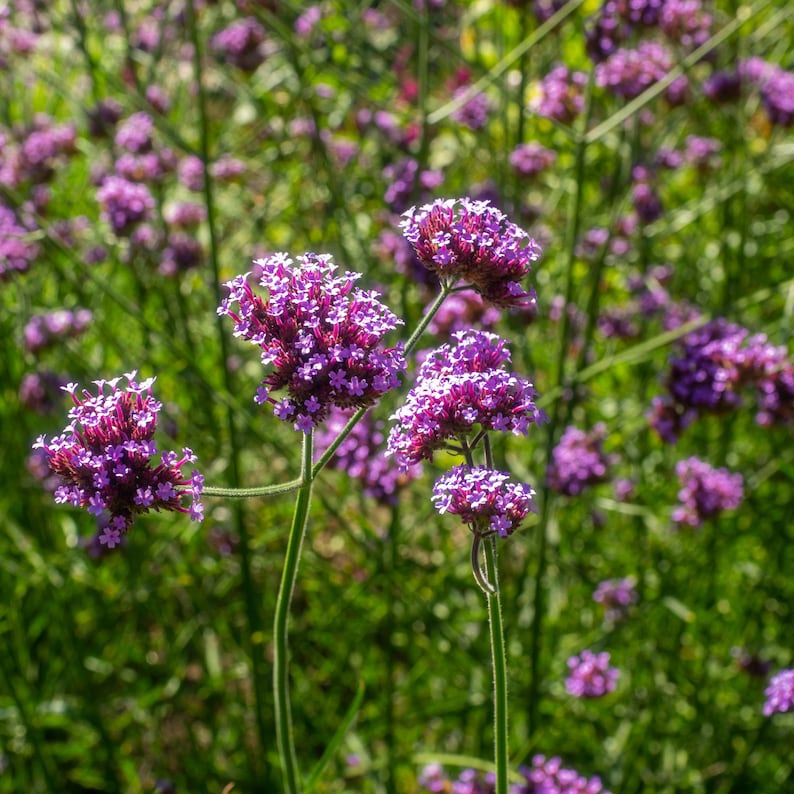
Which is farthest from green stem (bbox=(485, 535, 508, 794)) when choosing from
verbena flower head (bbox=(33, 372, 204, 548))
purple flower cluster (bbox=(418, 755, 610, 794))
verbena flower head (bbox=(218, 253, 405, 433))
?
purple flower cluster (bbox=(418, 755, 610, 794))

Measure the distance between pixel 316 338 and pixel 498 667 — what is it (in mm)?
455

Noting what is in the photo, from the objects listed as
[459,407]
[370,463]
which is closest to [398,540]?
[370,463]

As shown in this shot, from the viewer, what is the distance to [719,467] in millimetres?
2809

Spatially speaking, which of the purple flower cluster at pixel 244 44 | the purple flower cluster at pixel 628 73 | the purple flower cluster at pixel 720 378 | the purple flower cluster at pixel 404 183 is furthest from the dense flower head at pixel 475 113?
the purple flower cluster at pixel 720 378

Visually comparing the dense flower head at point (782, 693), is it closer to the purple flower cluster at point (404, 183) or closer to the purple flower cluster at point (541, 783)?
the purple flower cluster at point (541, 783)

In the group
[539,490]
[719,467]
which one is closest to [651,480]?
[719,467]

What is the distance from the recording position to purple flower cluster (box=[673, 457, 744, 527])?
2.54 m

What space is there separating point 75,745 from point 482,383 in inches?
84.6

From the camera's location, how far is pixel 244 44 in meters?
3.50

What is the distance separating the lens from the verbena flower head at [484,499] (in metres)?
1.20

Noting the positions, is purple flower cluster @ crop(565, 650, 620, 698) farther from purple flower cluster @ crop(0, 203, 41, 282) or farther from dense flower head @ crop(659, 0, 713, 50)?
purple flower cluster @ crop(0, 203, 41, 282)

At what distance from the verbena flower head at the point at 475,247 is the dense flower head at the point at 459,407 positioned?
0.10 m

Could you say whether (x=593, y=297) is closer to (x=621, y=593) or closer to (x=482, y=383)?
(x=621, y=593)

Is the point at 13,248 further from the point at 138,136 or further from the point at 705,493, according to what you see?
the point at 705,493
